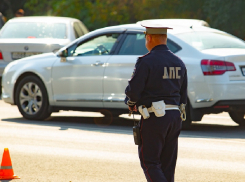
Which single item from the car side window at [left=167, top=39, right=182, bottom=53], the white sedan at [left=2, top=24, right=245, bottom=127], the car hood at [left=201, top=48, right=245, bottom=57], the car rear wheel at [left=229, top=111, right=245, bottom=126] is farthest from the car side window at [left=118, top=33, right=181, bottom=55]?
the car rear wheel at [left=229, top=111, right=245, bottom=126]

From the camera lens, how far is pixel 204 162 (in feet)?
22.4

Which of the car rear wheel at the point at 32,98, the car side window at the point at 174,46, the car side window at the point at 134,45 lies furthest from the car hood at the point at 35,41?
the car side window at the point at 174,46

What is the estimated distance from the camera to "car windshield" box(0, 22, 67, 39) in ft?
45.6

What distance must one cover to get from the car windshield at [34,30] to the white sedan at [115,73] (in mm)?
3274

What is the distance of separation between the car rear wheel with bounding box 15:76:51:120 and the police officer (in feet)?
18.8

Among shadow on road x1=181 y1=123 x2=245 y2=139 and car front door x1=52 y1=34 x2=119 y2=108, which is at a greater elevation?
car front door x1=52 y1=34 x2=119 y2=108

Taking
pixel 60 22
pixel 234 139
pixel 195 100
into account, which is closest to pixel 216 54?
pixel 195 100

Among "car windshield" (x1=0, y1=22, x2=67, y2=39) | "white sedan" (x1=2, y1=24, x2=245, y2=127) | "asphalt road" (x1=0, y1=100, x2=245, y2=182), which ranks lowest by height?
"asphalt road" (x1=0, y1=100, x2=245, y2=182)

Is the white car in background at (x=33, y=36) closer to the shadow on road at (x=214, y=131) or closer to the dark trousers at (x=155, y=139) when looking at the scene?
the shadow on road at (x=214, y=131)

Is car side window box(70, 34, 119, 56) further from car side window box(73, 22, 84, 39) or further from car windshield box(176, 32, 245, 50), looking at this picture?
car side window box(73, 22, 84, 39)

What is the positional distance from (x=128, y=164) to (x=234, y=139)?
232 centimetres

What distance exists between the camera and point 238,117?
10133 mm

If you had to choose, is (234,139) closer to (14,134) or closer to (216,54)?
(216,54)

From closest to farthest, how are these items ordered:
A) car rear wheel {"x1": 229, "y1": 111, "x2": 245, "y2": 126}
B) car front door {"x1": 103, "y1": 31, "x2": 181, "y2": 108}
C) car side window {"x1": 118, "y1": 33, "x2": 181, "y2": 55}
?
car front door {"x1": 103, "y1": 31, "x2": 181, "y2": 108}
car side window {"x1": 118, "y1": 33, "x2": 181, "y2": 55}
car rear wheel {"x1": 229, "y1": 111, "x2": 245, "y2": 126}
